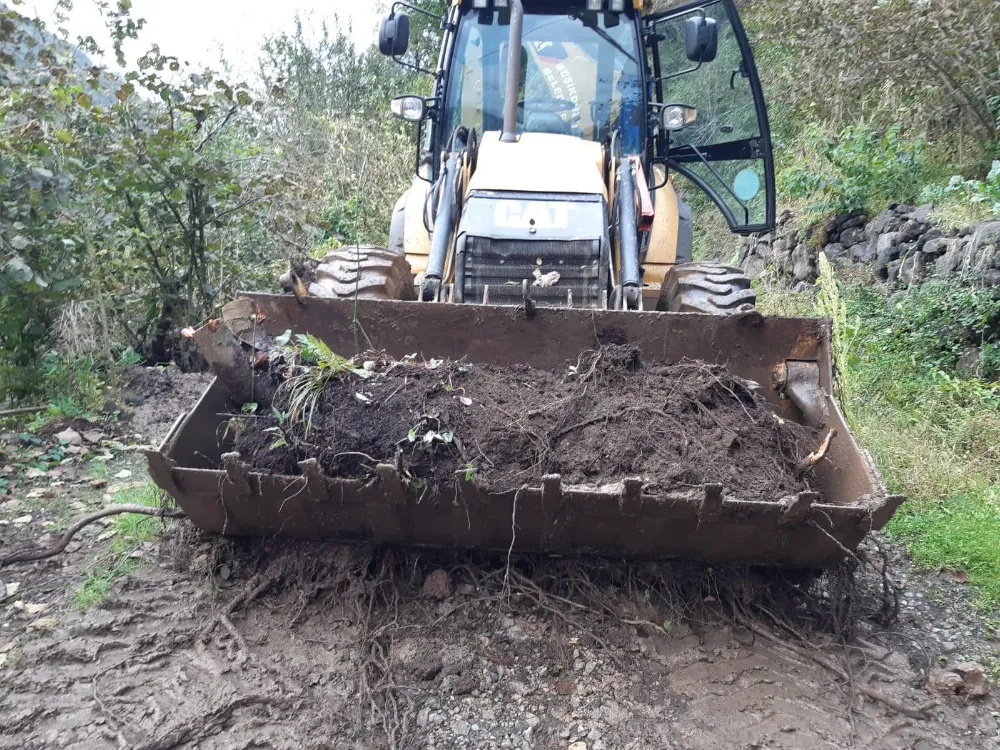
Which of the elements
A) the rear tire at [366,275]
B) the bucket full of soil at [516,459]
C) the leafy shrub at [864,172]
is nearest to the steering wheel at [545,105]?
the rear tire at [366,275]

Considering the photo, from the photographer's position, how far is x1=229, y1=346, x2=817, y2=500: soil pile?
9.82ft

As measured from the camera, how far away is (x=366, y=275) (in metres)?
4.52

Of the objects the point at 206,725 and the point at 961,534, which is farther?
the point at 961,534

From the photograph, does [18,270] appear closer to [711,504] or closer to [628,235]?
[628,235]

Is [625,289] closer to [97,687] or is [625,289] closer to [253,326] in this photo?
[253,326]

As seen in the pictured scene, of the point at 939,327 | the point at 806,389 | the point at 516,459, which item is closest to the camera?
the point at 516,459

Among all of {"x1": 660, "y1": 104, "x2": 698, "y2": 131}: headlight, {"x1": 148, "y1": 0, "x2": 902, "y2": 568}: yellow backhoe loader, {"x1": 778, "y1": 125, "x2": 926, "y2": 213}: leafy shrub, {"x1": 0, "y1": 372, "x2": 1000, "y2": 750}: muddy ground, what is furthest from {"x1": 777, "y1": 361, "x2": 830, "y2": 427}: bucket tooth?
{"x1": 778, "y1": 125, "x2": 926, "y2": 213}: leafy shrub

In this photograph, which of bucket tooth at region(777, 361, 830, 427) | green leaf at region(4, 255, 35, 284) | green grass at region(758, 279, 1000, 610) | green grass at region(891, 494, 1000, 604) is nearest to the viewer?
bucket tooth at region(777, 361, 830, 427)

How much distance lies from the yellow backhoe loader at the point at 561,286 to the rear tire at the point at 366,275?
0.02m

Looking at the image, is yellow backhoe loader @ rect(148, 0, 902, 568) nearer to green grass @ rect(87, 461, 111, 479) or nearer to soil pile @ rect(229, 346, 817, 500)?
soil pile @ rect(229, 346, 817, 500)

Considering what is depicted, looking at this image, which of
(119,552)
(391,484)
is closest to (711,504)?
(391,484)

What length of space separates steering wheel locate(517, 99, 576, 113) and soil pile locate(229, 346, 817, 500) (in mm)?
2279

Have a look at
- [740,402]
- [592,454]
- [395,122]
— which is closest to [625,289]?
[740,402]

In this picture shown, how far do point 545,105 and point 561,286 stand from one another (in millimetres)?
1510
